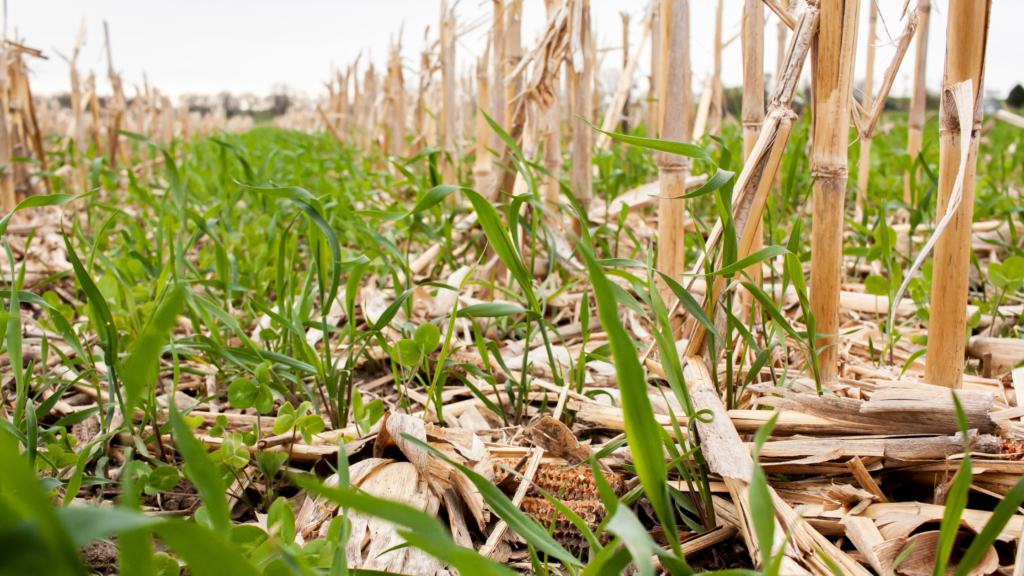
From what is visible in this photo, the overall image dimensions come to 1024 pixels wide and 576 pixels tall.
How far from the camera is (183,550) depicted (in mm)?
327

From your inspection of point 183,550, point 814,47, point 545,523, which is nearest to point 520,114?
point 814,47

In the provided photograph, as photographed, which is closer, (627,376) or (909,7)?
(627,376)

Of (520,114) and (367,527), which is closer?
(367,527)

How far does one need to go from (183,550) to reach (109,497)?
2.31 ft

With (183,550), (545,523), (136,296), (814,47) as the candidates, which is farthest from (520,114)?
(183,550)

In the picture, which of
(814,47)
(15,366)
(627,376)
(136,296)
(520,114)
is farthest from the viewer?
(520,114)

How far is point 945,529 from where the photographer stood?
0.46 meters

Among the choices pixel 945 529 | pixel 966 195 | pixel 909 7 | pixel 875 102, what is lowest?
pixel 945 529

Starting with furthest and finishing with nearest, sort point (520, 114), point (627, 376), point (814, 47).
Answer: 1. point (520, 114)
2. point (814, 47)
3. point (627, 376)

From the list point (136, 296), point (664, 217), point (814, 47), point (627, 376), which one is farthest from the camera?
point (136, 296)

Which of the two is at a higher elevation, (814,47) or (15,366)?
(814,47)

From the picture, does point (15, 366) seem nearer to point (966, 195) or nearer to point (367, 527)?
point (367, 527)

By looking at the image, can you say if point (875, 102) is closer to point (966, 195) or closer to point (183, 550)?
point (966, 195)

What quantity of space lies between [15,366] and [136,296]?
773 mm
